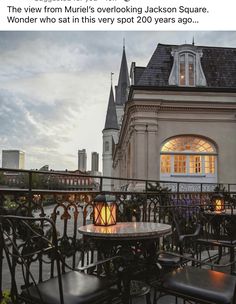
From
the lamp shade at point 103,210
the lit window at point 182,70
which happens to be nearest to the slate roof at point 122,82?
the lit window at point 182,70

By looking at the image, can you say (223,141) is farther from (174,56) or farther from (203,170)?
(174,56)

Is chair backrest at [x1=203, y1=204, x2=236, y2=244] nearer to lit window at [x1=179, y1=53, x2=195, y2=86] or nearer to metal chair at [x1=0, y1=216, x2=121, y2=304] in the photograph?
metal chair at [x1=0, y1=216, x2=121, y2=304]

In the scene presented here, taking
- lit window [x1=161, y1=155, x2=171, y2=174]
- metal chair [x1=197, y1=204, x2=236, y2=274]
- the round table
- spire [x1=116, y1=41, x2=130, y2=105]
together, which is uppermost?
spire [x1=116, y1=41, x2=130, y2=105]

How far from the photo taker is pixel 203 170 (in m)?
15.0

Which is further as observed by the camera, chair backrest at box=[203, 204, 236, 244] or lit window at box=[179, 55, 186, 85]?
lit window at box=[179, 55, 186, 85]

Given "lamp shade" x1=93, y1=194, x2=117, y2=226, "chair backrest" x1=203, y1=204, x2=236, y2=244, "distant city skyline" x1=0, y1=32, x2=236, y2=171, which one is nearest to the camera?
"lamp shade" x1=93, y1=194, x2=117, y2=226

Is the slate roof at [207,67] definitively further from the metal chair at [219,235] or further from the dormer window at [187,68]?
the metal chair at [219,235]

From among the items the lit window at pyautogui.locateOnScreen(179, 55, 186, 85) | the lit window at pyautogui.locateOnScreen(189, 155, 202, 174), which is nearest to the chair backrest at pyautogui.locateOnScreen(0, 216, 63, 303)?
the lit window at pyautogui.locateOnScreen(189, 155, 202, 174)

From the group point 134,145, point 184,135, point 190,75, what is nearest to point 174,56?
point 190,75

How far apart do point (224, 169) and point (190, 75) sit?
560cm

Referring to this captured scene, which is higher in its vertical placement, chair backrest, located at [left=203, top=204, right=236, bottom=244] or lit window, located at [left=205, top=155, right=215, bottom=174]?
lit window, located at [left=205, top=155, right=215, bottom=174]

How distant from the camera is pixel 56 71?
23828mm

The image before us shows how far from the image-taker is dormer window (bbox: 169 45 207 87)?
1562 centimetres

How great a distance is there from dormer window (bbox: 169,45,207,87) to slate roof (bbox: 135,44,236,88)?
0.43 metres
